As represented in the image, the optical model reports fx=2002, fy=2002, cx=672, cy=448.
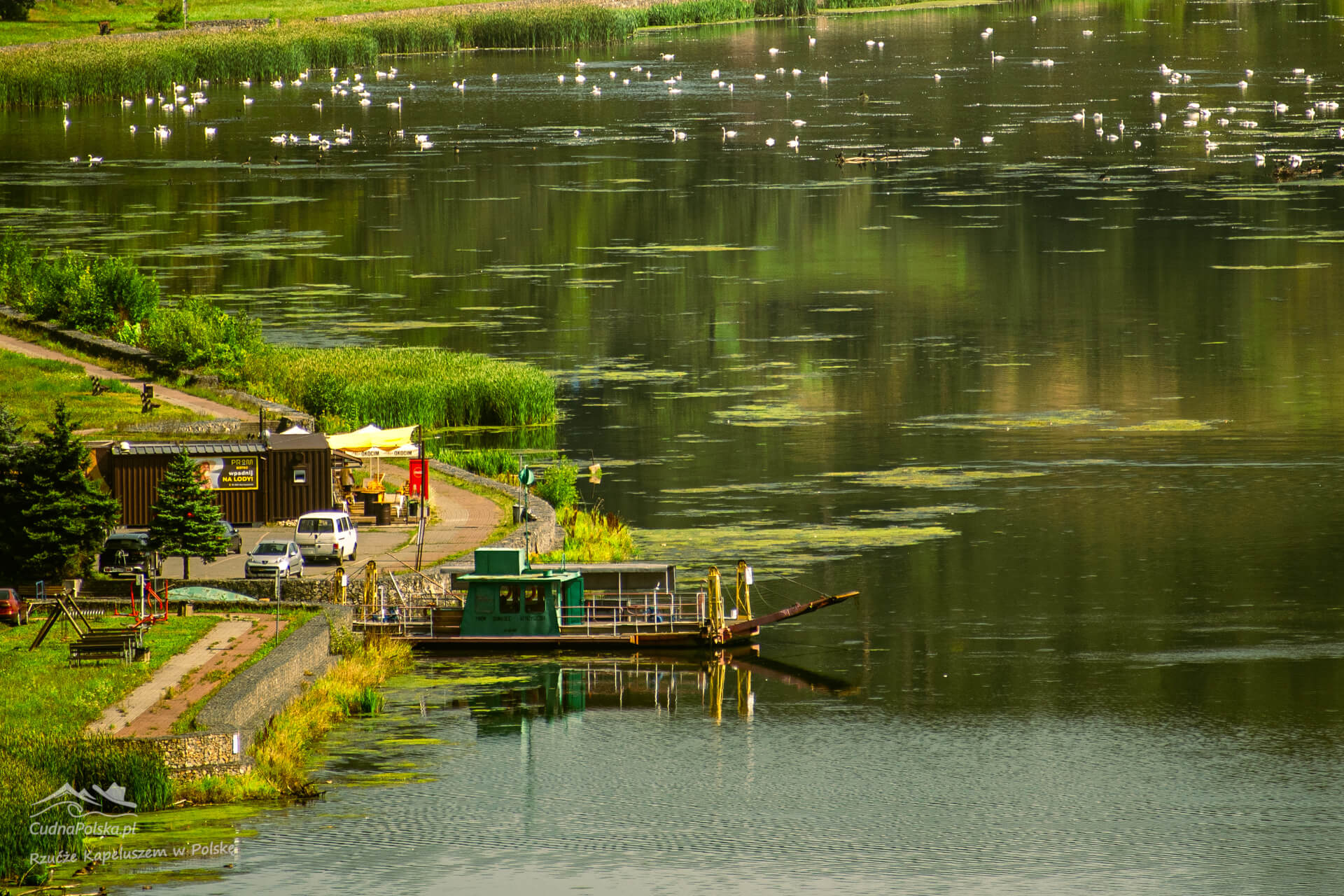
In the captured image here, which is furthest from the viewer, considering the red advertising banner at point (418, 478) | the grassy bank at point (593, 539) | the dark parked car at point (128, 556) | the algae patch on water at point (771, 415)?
the algae patch on water at point (771, 415)

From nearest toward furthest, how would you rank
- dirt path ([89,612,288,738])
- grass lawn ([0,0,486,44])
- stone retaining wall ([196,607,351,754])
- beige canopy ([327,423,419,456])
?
dirt path ([89,612,288,738])
stone retaining wall ([196,607,351,754])
beige canopy ([327,423,419,456])
grass lawn ([0,0,486,44])

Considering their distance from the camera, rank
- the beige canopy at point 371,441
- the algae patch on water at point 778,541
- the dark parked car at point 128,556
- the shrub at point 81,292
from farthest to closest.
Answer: the shrub at point 81,292, the beige canopy at point 371,441, the algae patch on water at point 778,541, the dark parked car at point 128,556

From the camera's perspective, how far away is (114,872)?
29688 millimetres

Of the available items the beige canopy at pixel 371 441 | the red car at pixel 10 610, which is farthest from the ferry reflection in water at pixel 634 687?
the beige canopy at pixel 371 441

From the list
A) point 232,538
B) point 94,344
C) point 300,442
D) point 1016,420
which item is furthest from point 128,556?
point 1016,420

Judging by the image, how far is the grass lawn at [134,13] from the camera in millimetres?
169625

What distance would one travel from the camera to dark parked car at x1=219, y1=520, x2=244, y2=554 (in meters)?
45.5

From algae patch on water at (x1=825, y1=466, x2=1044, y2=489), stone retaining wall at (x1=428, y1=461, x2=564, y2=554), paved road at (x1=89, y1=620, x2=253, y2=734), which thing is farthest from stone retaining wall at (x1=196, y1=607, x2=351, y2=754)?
algae patch on water at (x1=825, y1=466, x2=1044, y2=489)

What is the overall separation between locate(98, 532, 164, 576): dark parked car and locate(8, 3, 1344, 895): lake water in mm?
7016

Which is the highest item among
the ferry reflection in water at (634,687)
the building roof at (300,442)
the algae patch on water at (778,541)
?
the building roof at (300,442)

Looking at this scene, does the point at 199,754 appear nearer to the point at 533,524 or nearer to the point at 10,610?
the point at 10,610

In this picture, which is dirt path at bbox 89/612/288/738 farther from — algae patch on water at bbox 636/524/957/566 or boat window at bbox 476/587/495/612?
algae patch on water at bbox 636/524/957/566

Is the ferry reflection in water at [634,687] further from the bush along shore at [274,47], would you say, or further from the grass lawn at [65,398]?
the bush along shore at [274,47]

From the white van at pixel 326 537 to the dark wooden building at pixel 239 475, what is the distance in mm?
3606
